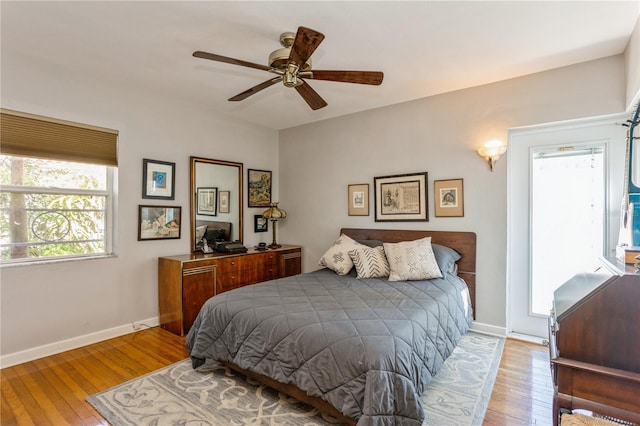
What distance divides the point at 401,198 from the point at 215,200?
2.44 metres

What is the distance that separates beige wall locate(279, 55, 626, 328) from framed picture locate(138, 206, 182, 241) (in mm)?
1761

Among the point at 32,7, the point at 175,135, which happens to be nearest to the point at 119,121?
the point at 175,135

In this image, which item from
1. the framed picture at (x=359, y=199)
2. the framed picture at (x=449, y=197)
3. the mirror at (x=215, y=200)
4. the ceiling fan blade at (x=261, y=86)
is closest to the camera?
the ceiling fan blade at (x=261, y=86)

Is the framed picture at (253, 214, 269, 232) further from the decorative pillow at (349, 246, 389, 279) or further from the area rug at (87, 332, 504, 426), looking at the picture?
the area rug at (87, 332, 504, 426)

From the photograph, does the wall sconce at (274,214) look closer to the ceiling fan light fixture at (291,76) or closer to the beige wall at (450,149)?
the beige wall at (450,149)

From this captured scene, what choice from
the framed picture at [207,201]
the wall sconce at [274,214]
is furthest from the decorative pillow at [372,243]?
the framed picture at [207,201]

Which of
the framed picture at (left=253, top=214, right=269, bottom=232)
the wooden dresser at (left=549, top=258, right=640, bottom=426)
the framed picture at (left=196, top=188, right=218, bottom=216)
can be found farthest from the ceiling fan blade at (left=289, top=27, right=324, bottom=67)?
the framed picture at (left=253, top=214, right=269, bottom=232)

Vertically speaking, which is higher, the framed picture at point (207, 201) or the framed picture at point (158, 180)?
the framed picture at point (158, 180)

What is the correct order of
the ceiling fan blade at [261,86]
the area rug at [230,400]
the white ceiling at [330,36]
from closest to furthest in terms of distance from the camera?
the area rug at [230,400], the white ceiling at [330,36], the ceiling fan blade at [261,86]

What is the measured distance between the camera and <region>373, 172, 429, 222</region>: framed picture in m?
3.69

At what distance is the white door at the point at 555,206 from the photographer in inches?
110

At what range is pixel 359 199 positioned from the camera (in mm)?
4199

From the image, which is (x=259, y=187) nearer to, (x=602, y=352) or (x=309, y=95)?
(x=309, y=95)

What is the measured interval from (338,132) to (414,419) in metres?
3.55
